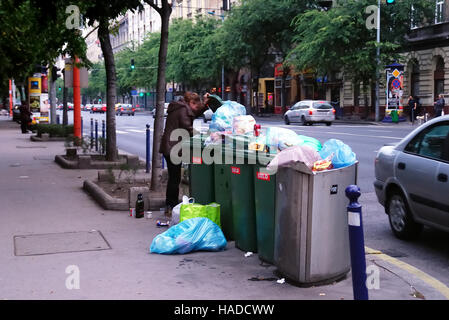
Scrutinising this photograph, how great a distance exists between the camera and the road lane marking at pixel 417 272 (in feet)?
18.3

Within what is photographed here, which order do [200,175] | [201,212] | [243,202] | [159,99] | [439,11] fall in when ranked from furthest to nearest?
[439,11], [159,99], [200,175], [201,212], [243,202]

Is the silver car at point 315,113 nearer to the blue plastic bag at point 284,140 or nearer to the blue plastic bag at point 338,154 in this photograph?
the blue plastic bag at point 284,140

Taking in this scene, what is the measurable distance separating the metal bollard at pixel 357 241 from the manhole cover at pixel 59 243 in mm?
3413

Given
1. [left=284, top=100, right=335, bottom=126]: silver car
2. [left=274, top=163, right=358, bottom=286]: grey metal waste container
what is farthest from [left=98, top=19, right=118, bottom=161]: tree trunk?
[left=284, top=100, right=335, bottom=126]: silver car

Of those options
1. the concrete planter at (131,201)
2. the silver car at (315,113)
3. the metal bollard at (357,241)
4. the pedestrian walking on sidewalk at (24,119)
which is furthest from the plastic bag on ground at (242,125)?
the silver car at (315,113)

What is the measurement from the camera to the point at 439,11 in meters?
39.3

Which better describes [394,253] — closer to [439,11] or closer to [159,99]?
[159,99]

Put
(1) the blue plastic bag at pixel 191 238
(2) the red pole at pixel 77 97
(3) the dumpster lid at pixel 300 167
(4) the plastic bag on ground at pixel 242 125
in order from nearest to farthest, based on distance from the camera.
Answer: (3) the dumpster lid at pixel 300 167 < (1) the blue plastic bag at pixel 191 238 < (4) the plastic bag on ground at pixel 242 125 < (2) the red pole at pixel 77 97

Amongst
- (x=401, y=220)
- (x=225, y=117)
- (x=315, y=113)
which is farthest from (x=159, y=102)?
(x=315, y=113)

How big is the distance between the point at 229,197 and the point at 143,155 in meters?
12.9

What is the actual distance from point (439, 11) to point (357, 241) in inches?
1512

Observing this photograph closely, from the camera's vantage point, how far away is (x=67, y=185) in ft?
40.1
